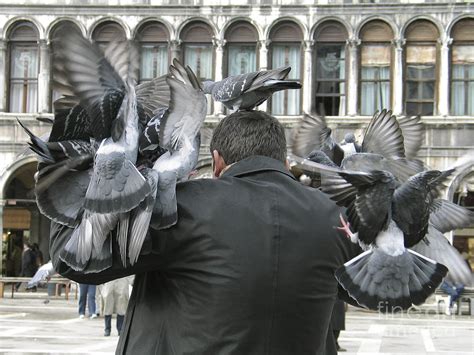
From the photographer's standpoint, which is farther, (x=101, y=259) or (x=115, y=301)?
(x=115, y=301)

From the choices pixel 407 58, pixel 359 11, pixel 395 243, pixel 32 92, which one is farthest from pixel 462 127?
pixel 395 243

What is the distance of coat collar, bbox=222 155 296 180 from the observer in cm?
380

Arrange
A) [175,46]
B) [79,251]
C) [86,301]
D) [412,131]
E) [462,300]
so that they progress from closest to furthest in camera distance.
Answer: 1. [79,251]
2. [412,131]
3. [86,301]
4. [462,300]
5. [175,46]

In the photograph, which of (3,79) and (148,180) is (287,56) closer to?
(3,79)

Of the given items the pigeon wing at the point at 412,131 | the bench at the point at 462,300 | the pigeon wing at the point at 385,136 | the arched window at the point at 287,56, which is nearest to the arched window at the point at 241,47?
the arched window at the point at 287,56

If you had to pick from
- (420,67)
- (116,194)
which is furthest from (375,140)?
(420,67)

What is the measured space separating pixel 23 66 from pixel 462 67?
1481cm

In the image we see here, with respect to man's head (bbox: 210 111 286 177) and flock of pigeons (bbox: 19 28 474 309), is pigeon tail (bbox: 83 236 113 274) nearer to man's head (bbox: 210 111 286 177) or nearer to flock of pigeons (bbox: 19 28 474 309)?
flock of pigeons (bbox: 19 28 474 309)

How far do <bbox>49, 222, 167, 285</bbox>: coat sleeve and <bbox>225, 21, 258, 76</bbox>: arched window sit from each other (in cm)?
2990

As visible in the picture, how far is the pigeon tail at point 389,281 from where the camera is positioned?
12.1 feet

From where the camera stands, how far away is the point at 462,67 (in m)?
32.3

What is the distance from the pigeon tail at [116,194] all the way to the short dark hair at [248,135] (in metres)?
0.38

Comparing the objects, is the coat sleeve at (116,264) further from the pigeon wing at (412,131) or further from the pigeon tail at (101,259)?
the pigeon wing at (412,131)

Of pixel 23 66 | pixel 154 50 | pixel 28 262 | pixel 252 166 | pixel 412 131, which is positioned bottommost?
pixel 28 262
